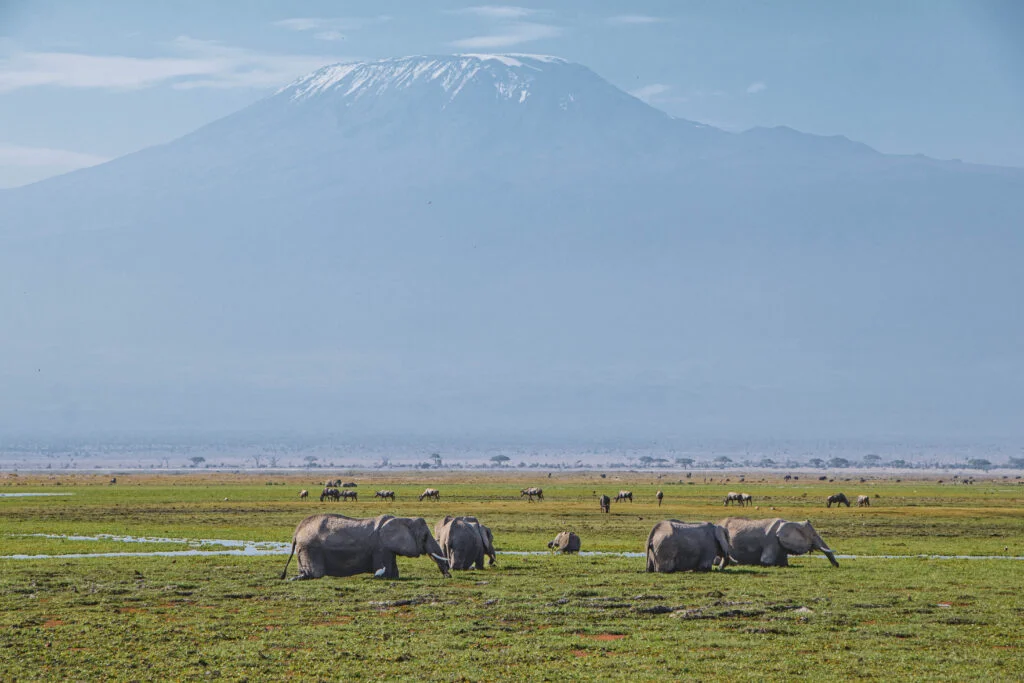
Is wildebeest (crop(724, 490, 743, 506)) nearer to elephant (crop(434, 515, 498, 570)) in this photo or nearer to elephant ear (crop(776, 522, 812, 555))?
elephant ear (crop(776, 522, 812, 555))

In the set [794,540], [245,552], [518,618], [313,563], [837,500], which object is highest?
[837,500]

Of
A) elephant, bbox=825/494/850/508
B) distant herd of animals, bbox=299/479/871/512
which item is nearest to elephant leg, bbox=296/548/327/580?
distant herd of animals, bbox=299/479/871/512

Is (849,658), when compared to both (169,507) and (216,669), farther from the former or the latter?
(169,507)

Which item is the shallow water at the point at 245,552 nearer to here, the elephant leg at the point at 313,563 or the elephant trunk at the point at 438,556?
the elephant leg at the point at 313,563

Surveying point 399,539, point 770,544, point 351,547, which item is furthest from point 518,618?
point 770,544

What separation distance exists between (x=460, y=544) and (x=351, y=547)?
3724 millimetres

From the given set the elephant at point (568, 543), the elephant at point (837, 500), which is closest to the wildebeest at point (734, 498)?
the elephant at point (837, 500)

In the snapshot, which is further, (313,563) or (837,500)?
(837,500)

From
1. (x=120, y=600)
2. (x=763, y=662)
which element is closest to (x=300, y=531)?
(x=120, y=600)

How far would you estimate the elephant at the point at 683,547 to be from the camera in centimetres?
3409

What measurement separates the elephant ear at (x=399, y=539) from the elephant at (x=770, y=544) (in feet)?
31.9

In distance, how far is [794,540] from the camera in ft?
121

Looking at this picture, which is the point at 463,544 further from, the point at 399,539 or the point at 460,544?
the point at 399,539

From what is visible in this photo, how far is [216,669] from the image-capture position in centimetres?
1989
